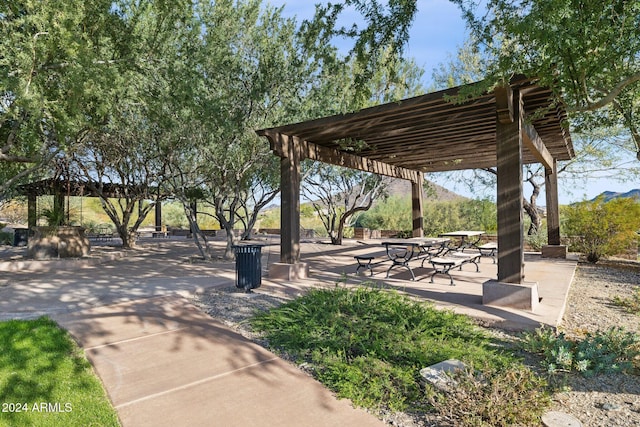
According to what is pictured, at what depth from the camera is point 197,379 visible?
3.25 metres

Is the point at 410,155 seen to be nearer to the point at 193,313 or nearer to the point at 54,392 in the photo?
the point at 193,313

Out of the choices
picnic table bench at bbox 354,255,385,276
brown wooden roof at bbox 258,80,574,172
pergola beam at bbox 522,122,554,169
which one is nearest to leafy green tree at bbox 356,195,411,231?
brown wooden roof at bbox 258,80,574,172

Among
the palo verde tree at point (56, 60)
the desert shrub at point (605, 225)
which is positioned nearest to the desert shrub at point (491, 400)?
the palo verde tree at point (56, 60)

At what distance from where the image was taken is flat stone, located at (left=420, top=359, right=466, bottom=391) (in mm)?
2886

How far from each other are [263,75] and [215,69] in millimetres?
1275

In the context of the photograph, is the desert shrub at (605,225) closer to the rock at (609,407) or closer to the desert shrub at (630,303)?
the desert shrub at (630,303)

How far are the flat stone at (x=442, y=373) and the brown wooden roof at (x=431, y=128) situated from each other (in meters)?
3.20

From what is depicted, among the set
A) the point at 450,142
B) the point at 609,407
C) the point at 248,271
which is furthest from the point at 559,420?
the point at 450,142

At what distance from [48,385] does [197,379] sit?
117 cm

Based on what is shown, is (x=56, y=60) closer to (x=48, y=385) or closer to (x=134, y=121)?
(x=134, y=121)

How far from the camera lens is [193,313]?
17.5 ft

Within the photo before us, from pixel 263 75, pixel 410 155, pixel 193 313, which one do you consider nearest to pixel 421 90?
pixel 410 155

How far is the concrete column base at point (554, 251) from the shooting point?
37.8 feet

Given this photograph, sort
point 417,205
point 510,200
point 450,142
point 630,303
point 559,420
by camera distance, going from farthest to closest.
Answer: point 417,205, point 450,142, point 630,303, point 510,200, point 559,420
